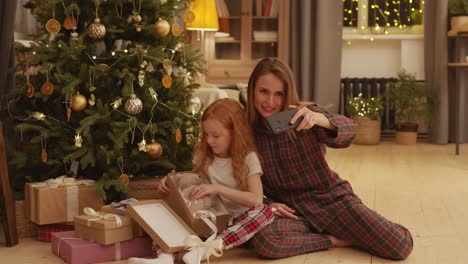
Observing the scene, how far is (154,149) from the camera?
2771mm

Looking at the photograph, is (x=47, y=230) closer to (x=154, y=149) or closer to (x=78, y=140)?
(x=78, y=140)

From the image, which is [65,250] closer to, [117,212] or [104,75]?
[117,212]

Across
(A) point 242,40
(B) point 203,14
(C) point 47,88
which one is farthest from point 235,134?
(A) point 242,40

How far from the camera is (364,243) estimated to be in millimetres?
2324

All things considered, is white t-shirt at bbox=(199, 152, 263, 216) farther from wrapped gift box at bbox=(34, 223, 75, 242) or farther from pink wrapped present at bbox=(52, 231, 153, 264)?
wrapped gift box at bbox=(34, 223, 75, 242)

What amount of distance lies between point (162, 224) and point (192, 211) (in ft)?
0.43

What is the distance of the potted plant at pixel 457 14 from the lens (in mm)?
5293

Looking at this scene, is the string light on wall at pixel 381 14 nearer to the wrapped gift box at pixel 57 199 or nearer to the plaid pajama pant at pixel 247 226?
the wrapped gift box at pixel 57 199

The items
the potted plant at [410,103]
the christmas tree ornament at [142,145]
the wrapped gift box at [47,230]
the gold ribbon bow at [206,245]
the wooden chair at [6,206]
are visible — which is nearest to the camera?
the gold ribbon bow at [206,245]

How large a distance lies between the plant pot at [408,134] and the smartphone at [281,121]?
3.66 metres

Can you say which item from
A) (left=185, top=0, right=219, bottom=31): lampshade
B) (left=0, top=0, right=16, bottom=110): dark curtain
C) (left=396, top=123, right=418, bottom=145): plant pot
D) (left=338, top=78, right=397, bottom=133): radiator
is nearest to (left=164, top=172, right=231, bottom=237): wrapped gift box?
(left=0, top=0, right=16, bottom=110): dark curtain

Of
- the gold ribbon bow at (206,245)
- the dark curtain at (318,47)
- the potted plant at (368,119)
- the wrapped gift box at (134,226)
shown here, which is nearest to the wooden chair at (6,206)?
the wrapped gift box at (134,226)

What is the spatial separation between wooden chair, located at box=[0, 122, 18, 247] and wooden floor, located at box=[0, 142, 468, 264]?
5 centimetres

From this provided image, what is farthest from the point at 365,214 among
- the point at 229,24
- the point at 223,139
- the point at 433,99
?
the point at 229,24
